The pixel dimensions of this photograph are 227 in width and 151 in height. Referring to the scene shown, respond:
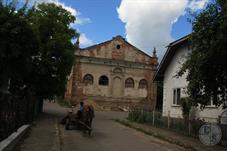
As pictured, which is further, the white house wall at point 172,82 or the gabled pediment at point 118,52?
the gabled pediment at point 118,52

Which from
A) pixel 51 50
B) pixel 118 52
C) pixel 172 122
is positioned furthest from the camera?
pixel 118 52

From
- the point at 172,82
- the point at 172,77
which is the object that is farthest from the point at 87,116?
the point at 172,82

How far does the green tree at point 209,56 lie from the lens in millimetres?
13375

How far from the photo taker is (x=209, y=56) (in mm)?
13609

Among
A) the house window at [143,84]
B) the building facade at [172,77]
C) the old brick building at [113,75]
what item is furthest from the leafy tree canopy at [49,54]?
the house window at [143,84]

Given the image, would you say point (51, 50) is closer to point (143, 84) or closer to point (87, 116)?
point (87, 116)

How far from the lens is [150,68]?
54.1 m

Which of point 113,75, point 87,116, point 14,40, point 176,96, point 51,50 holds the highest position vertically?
point 113,75

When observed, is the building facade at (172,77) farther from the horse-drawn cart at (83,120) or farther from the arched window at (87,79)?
the arched window at (87,79)

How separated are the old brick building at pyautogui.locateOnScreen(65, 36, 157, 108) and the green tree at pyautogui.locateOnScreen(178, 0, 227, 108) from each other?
36162mm

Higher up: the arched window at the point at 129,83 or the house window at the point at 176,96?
the arched window at the point at 129,83

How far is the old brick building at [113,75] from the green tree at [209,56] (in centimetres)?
3616

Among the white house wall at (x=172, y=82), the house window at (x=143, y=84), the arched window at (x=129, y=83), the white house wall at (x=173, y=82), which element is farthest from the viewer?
the house window at (x=143, y=84)

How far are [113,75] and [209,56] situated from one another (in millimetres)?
38801
